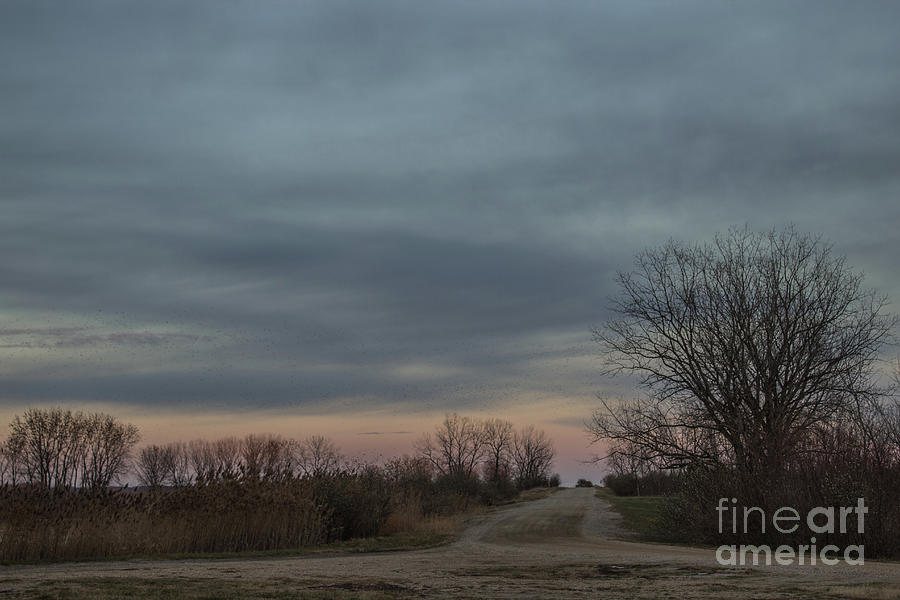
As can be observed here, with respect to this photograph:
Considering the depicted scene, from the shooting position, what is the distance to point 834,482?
2336 cm

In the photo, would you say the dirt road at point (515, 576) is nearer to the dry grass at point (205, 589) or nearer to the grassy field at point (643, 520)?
the dry grass at point (205, 589)

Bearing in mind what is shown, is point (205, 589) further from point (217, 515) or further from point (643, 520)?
point (643, 520)

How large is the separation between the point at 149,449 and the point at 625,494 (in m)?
47.8

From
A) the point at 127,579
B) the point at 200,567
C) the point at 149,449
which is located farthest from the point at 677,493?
the point at 149,449

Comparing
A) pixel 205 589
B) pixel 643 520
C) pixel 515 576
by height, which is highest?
pixel 205 589

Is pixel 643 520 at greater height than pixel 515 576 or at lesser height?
lesser

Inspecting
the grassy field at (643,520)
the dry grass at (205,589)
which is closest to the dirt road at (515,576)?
the dry grass at (205,589)

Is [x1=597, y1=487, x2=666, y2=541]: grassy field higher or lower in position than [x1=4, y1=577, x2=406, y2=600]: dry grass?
lower

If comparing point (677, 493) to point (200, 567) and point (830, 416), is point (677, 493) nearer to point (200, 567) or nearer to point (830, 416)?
point (830, 416)

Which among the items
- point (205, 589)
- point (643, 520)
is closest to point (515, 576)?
point (205, 589)

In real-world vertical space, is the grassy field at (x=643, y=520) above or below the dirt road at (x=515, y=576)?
below

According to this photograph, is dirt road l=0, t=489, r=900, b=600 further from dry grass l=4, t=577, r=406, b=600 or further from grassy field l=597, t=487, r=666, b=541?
grassy field l=597, t=487, r=666, b=541

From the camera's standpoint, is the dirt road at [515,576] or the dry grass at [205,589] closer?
the dry grass at [205,589]

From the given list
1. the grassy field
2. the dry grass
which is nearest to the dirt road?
the dry grass
